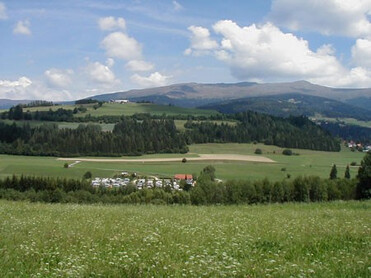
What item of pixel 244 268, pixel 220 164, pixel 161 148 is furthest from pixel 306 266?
pixel 161 148

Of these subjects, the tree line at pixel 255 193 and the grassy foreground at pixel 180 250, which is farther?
the tree line at pixel 255 193

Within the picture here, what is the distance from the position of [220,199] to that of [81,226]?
41147 millimetres

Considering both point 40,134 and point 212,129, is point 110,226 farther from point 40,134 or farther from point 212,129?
point 212,129

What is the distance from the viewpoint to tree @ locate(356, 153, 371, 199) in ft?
157

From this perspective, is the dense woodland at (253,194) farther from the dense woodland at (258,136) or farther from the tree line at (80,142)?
the dense woodland at (258,136)

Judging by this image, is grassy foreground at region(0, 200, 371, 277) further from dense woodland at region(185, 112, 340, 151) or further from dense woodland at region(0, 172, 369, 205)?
dense woodland at region(185, 112, 340, 151)

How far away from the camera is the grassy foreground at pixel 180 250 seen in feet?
25.5

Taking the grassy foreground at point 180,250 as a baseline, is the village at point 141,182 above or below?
below

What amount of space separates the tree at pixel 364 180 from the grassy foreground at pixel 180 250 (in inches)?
1449

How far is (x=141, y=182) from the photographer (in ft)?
269

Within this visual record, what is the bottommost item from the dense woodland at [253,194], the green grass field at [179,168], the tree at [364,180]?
the green grass field at [179,168]

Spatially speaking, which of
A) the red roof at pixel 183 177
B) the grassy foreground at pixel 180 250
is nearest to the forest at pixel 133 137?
the red roof at pixel 183 177

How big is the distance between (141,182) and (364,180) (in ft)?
147

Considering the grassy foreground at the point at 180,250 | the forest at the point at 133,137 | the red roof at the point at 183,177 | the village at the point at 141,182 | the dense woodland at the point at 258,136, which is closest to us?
the grassy foreground at the point at 180,250
